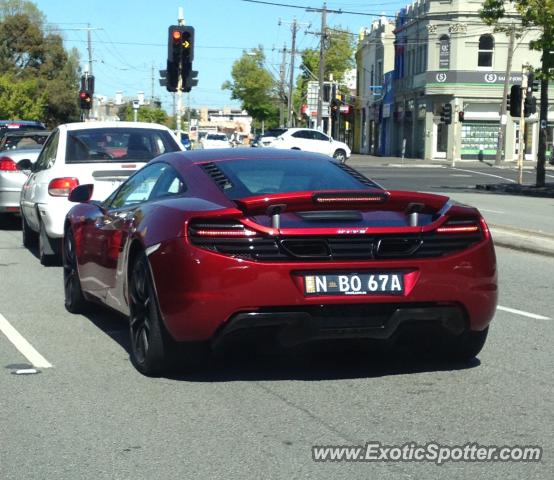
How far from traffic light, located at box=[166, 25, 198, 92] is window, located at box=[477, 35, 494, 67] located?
40.1m

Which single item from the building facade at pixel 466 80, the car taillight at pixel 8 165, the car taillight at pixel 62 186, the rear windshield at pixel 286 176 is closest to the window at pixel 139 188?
the rear windshield at pixel 286 176

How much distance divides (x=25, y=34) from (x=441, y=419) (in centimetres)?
9089

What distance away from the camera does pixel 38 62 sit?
94562mm

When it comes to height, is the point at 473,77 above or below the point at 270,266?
above

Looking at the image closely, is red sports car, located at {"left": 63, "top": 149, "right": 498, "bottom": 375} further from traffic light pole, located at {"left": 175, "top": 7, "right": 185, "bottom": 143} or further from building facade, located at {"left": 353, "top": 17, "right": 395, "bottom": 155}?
building facade, located at {"left": 353, "top": 17, "right": 395, "bottom": 155}

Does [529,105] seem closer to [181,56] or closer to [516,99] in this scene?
[516,99]

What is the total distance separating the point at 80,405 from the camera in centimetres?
610

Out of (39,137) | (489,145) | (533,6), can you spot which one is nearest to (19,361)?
(39,137)

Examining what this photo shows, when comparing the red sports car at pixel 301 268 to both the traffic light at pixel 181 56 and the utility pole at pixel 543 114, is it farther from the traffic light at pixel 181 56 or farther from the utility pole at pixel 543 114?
the utility pole at pixel 543 114

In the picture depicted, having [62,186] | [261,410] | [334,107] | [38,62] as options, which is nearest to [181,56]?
[62,186]

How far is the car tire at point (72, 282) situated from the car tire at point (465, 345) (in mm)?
3281

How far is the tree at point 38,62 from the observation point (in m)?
91.2

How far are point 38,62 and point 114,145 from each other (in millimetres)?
84916

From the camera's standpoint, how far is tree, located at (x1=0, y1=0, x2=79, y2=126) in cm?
9125
